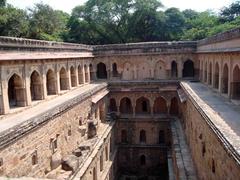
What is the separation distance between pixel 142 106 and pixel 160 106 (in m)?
1.44

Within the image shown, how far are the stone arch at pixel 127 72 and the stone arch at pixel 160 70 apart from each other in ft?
6.55

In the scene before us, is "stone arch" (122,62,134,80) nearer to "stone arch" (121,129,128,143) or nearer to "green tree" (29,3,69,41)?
"stone arch" (121,129,128,143)

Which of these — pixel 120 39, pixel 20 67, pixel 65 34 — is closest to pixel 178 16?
pixel 120 39

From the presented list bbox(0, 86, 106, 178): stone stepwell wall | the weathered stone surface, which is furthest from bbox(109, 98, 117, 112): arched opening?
the weathered stone surface

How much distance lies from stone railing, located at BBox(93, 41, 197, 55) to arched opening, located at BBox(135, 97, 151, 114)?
3888mm

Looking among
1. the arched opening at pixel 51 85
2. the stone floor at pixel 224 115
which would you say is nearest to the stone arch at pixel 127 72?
the arched opening at pixel 51 85

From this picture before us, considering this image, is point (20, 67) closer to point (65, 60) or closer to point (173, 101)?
point (65, 60)

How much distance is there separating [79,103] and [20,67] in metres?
4.10

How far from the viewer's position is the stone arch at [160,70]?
83.0 feet

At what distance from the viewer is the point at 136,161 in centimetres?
2308

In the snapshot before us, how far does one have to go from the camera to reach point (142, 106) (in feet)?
81.2

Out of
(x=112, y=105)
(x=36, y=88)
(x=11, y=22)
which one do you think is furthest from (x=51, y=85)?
(x=11, y=22)

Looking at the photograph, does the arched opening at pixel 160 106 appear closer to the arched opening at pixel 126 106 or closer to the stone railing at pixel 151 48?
the arched opening at pixel 126 106

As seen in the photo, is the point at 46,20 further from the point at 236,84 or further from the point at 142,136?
the point at 236,84
